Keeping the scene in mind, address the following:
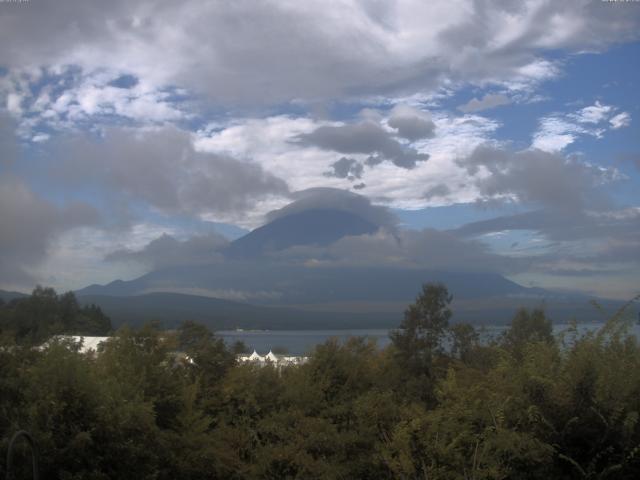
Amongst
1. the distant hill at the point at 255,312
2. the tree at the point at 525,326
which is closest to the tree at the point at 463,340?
the tree at the point at 525,326

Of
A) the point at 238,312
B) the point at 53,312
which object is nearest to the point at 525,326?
the point at 53,312

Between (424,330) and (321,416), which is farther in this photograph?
(424,330)

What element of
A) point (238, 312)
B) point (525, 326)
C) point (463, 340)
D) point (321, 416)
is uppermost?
point (238, 312)

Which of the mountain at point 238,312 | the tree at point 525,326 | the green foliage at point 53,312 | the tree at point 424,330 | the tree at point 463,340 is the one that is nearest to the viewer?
the tree at point 525,326

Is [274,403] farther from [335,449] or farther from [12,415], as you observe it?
[12,415]

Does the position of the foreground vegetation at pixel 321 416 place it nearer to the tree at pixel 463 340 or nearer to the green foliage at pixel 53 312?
the tree at pixel 463 340

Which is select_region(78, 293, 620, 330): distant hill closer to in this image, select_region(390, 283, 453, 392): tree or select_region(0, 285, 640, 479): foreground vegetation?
select_region(390, 283, 453, 392): tree

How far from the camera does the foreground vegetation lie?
11.1m

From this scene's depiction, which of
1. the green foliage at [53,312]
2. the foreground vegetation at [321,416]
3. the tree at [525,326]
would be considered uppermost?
the green foliage at [53,312]

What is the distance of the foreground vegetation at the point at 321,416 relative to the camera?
438 inches

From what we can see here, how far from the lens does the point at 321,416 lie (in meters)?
16.5

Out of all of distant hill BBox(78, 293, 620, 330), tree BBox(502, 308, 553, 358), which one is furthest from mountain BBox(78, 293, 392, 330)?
tree BBox(502, 308, 553, 358)

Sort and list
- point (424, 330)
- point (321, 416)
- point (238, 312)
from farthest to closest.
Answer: point (238, 312) → point (424, 330) → point (321, 416)

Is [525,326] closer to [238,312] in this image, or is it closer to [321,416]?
[321,416]
